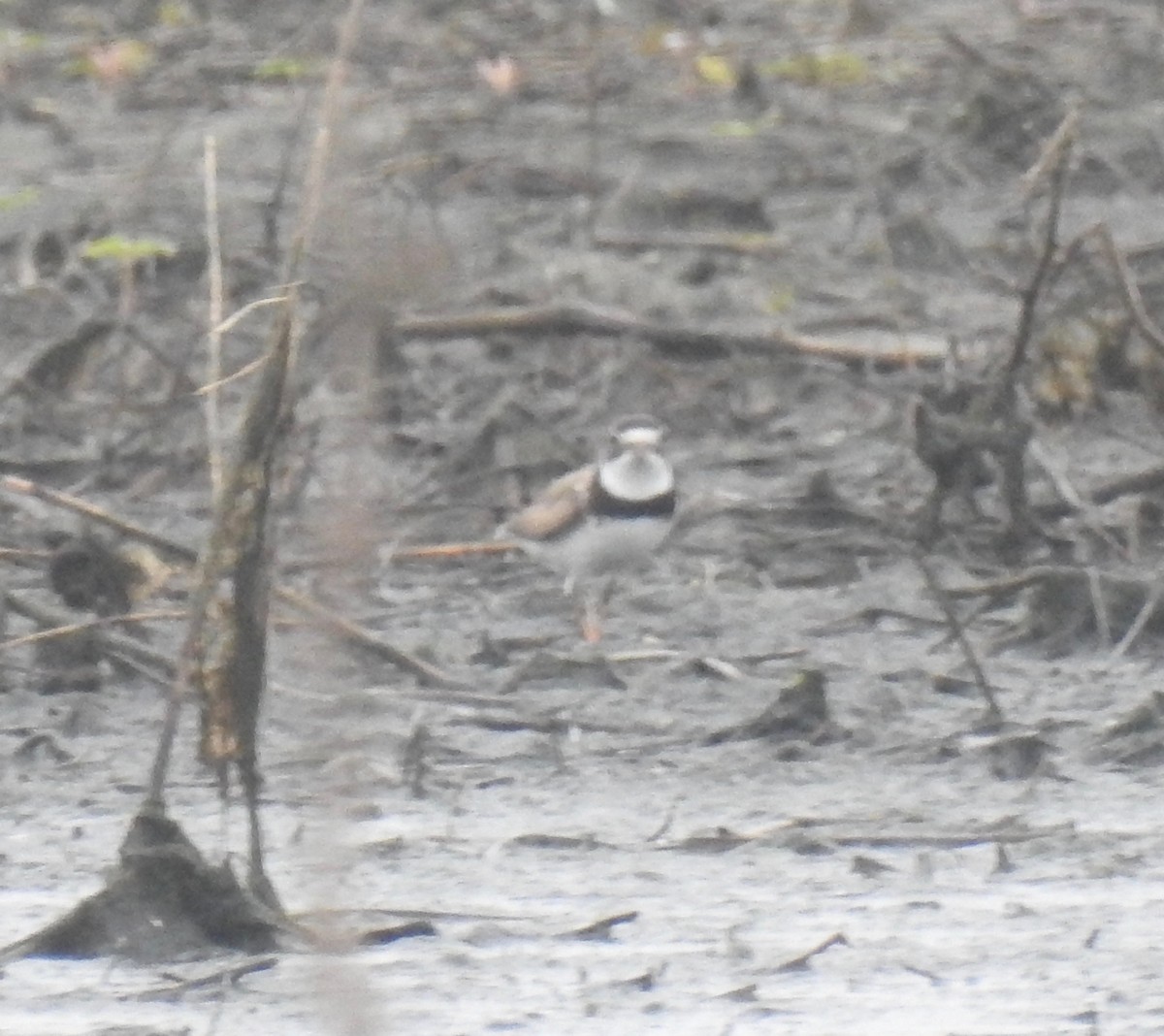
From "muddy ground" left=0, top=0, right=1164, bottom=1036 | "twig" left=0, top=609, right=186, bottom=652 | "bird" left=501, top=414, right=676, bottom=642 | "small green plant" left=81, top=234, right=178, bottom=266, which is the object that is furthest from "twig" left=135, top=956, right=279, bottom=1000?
"small green plant" left=81, top=234, right=178, bottom=266

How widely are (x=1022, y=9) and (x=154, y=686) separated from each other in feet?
25.9

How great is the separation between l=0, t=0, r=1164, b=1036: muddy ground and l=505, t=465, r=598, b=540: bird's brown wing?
143 mm

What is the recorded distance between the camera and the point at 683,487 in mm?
8617

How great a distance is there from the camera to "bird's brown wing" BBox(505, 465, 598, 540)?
7895mm

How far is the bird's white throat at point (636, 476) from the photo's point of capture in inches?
307

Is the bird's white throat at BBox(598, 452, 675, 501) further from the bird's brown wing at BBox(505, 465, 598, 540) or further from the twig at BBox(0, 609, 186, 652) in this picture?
the twig at BBox(0, 609, 186, 652)

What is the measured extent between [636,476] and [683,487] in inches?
26.0

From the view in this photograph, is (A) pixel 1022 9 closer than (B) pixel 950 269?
No

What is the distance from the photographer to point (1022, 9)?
13438 mm

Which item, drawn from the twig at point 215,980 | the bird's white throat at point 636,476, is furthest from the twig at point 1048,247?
the twig at point 215,980

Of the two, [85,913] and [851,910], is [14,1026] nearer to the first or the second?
[85,913]

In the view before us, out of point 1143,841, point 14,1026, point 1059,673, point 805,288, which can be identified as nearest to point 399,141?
point 805,288

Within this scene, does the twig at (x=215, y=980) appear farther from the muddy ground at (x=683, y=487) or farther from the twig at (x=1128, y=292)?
the twig at (x=1128, y=292)

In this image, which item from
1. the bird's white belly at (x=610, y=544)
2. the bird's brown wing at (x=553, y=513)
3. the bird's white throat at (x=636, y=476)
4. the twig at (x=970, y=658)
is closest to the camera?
the twig at (x=970, y=658)
